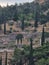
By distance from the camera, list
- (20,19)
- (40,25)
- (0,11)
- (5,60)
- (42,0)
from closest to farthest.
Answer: (5,60), (40,25), (20,19), (0,11), (42,0)

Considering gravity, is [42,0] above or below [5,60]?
above

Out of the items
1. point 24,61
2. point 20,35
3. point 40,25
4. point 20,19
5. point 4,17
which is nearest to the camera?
point 24,61

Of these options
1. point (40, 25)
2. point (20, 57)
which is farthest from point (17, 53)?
point (40, 25)

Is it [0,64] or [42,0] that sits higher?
[42,0]

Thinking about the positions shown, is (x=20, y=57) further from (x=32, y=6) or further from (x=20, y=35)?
(x=32, y=6)

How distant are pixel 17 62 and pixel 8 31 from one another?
24.7 metres

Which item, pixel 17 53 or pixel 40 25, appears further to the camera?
pixel 40 25

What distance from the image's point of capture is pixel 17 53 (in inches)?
953

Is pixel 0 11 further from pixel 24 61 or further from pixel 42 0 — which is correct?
pixel 24 61

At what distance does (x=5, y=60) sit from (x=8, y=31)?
2257cm

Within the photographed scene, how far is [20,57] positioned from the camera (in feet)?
77.7

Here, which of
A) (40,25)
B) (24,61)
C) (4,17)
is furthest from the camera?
(4,17)

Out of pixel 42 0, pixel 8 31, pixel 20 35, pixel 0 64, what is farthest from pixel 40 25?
pixel 0 64

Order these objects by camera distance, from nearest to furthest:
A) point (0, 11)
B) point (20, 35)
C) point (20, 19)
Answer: point (20, 35)
point (20, 19)
point (0, 11)
